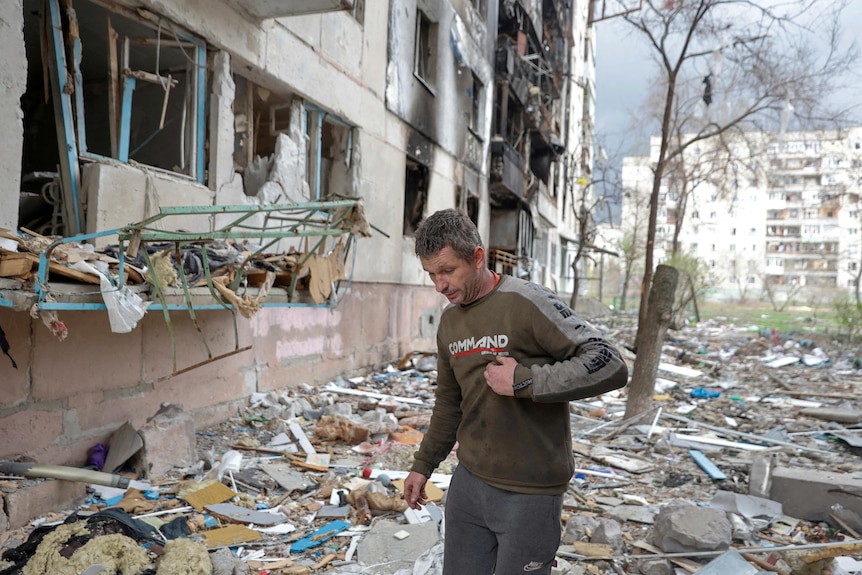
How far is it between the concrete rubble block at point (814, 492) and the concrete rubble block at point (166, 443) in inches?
194

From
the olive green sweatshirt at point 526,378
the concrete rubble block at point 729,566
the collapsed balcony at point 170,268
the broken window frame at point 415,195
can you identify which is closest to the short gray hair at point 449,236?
the olive green sweatshirt at point 526,378

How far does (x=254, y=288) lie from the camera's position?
17.7 feet

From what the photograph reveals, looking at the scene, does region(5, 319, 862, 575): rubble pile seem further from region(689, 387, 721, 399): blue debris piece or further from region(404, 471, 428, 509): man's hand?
region(404, 471, 428, 509): man's hand

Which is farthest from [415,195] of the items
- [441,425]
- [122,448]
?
[441,425]

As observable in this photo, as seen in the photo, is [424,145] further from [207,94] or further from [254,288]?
[254,288]

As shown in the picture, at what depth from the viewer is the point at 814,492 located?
14.4ft

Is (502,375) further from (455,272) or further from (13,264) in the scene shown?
(13,264)

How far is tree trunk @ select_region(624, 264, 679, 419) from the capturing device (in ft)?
23.3

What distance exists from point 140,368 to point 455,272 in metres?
4.37

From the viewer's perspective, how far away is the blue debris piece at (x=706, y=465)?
17.7 ft

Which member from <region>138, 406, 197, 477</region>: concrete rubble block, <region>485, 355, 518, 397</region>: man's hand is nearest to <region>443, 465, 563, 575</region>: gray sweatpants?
<region>485, 355, 518, 397</region>: man's hand

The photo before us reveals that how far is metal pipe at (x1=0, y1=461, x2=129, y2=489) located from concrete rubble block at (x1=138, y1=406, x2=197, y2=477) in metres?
0.32

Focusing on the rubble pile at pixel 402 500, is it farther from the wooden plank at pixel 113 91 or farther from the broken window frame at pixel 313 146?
the broken window frame at pixel 313 146

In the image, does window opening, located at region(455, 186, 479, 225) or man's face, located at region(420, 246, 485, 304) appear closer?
man's face, located at region(420, 246, 485, 304)
